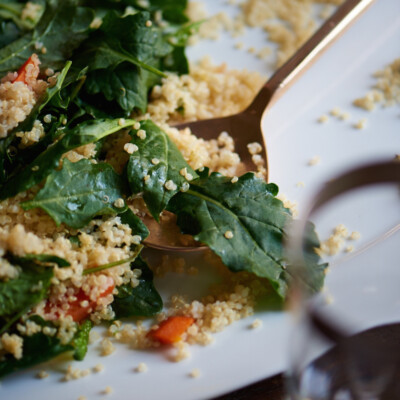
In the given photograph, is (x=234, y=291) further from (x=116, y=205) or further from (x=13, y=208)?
(x=13, y=208)

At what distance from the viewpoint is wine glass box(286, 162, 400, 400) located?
3.67ft

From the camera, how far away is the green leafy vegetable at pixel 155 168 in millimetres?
1454

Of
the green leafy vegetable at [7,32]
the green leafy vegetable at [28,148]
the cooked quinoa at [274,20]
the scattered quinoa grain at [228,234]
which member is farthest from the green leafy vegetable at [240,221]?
the green leafy vegetable at [7,32]

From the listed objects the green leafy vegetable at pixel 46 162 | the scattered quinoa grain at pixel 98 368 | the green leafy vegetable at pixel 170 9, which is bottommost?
the scattered quinoa grain at pixel 98 368

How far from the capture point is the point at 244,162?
65.1 inches

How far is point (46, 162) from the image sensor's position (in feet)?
4.56

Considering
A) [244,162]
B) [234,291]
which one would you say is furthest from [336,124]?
[234,291]

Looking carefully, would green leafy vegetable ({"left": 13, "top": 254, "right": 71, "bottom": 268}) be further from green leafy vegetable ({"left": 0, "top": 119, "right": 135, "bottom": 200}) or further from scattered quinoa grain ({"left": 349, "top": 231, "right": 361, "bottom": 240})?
scattered quinoa grain ({"left": 349, "top": 231, "right": 361, "bottom": 240})

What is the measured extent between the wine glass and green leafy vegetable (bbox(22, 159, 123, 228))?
18.2 inches

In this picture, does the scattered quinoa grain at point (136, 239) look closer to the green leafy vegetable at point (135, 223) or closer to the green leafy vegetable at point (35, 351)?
the green leafy vegetable at point (135, 223)

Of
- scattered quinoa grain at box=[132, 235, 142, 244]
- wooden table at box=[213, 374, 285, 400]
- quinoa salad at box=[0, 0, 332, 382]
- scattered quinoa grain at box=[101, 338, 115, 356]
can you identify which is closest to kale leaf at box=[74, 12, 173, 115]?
quinoa salad at box=[0, 0, 332, 382]

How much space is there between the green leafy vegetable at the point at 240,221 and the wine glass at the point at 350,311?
6.5 inches

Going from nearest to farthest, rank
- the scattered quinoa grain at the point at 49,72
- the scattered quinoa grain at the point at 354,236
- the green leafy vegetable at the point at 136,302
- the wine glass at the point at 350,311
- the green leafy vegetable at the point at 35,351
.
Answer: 1. the wine glass at the point at 350,311
2. the green leafy vegetable at the point at 35,351
3. the green leafy vegetable at the point at 136,302
4. the scattered quinoa grain at the point at 354,236
5. the scattered quinoa grain at the point at 49,72

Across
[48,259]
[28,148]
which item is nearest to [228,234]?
[48,259]
